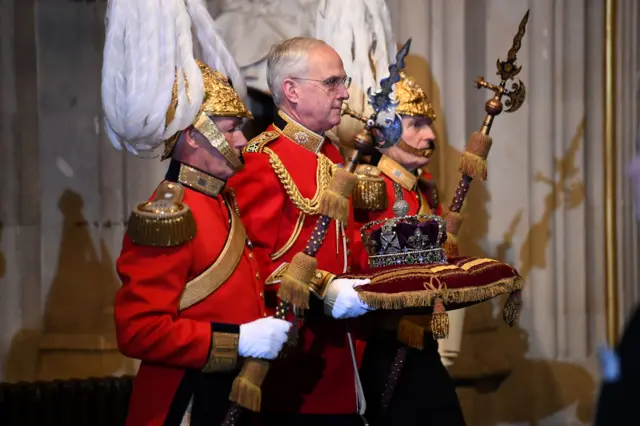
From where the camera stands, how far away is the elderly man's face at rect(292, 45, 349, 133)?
337 centimetres

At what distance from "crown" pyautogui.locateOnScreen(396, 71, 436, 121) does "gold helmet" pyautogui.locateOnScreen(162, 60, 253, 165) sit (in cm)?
109

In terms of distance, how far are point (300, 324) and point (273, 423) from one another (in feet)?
1.21

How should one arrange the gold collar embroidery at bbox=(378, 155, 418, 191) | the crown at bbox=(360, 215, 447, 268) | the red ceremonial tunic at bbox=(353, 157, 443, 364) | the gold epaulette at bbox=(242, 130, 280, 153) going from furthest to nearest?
1. the gold collar embroidery at bbox=(378, 155, 418, 191)
2. the red ceremonial tunic at bbox=(353, 157, 443, 364)
3. the gold epaulette at bbox=(242, 130, 280, 153)
4. the crown at bbox=(360, 215, 447, 268)

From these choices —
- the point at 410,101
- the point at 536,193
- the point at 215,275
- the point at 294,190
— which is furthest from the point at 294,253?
the point at 536,193

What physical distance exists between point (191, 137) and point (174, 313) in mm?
538

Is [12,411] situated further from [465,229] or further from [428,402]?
[465,229]

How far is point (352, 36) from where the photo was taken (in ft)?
13.8

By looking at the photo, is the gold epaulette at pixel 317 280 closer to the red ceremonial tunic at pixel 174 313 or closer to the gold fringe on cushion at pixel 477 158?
the red ceremonial tunic at pixel 174 313

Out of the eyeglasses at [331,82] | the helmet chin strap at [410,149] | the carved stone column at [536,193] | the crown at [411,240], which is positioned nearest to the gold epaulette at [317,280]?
the crown at [411,240]

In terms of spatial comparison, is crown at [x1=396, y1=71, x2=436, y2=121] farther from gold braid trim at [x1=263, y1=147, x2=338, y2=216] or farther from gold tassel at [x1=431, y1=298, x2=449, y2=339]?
gold tassel at [x1=431, y1=298, x2=449, y2=339]

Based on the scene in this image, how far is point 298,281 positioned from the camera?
9.57ft

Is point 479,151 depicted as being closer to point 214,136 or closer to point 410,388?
point 410,388

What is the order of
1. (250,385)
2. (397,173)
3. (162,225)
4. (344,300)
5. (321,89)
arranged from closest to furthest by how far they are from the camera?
(162,225) → (250,385) → (344,300) → (321,89) → (397,173)

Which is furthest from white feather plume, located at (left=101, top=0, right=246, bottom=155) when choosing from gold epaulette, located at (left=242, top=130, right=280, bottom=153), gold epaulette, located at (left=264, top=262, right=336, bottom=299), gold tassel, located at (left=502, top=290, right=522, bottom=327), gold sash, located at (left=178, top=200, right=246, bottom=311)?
gold tassel, located at (left=502, top=290, right=522, bottom=327)
